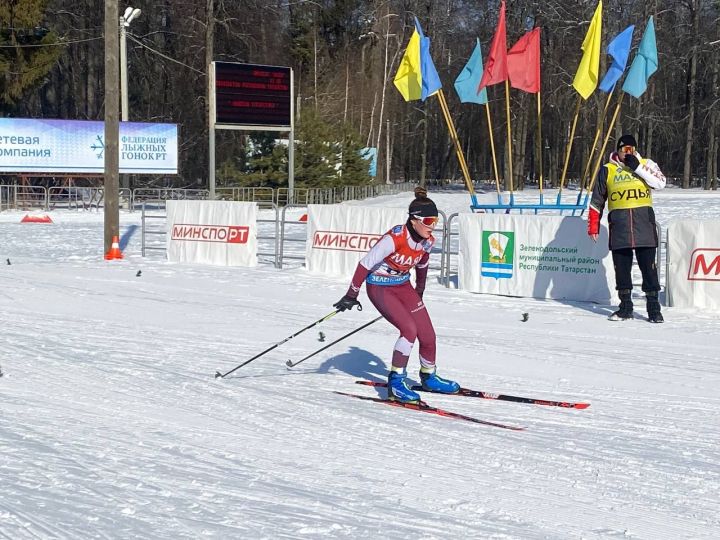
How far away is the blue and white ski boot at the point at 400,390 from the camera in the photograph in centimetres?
784

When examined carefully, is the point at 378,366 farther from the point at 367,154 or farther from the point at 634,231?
the point at 367,154

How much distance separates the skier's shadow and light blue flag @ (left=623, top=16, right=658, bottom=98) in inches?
384

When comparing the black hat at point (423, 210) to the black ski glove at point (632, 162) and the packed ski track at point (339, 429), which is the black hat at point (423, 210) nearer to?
the packed ski track at point (339, 429)

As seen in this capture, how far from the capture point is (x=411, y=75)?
63.5ft

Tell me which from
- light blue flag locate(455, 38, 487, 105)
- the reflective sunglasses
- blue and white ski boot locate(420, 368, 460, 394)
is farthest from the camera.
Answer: light blue flag locate(455, 38, 487, 105)

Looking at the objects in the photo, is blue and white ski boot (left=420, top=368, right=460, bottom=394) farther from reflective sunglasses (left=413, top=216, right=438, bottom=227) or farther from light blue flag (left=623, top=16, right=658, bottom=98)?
light blue flag (left=623, top=16, right=658, bottom=98)

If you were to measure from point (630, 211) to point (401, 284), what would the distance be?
17.1ft

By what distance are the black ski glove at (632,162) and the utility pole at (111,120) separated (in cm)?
1142

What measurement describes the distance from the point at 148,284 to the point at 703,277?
8517 mm

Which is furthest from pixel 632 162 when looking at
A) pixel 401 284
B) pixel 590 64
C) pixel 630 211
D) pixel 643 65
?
pixel 590 64

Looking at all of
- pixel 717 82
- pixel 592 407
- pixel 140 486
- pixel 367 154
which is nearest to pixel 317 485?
pixel 140 486

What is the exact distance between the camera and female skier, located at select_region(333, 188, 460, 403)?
769cm

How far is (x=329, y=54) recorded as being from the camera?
6856cm

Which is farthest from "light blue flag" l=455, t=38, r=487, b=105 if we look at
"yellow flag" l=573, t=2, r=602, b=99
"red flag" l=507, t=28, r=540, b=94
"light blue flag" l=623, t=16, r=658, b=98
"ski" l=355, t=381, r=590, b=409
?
"ski" l=355, t=381, r=590, b=409
